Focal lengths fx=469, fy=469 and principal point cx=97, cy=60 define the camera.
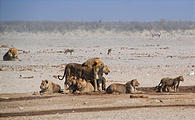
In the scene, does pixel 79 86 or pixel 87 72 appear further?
pixel 87 72

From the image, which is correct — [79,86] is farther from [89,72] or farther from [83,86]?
[89,72]

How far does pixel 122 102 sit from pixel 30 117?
10.6 feet

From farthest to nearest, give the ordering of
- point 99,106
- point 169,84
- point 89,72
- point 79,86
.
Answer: point 169,84 → point 89,72 → point 79,86 → point 99,106

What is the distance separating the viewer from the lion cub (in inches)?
637

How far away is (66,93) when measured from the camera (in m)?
16.1

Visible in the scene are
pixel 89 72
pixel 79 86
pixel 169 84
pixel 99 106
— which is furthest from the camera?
pixel 169 84

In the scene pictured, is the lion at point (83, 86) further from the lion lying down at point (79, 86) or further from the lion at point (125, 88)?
the lion at point (125, 88)

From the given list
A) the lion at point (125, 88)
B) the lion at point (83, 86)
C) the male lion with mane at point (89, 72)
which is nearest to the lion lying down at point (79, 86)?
the lion at point (83, 86)

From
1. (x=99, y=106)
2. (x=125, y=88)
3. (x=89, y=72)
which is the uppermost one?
(x=89, y=72)

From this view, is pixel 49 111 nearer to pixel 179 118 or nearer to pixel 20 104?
pixel 20 104

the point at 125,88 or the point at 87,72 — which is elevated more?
the point at 87,72

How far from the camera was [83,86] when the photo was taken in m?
16.2

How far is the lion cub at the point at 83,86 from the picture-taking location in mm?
16188

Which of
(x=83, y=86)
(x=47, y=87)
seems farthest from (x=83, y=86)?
(x=47, y=87)
